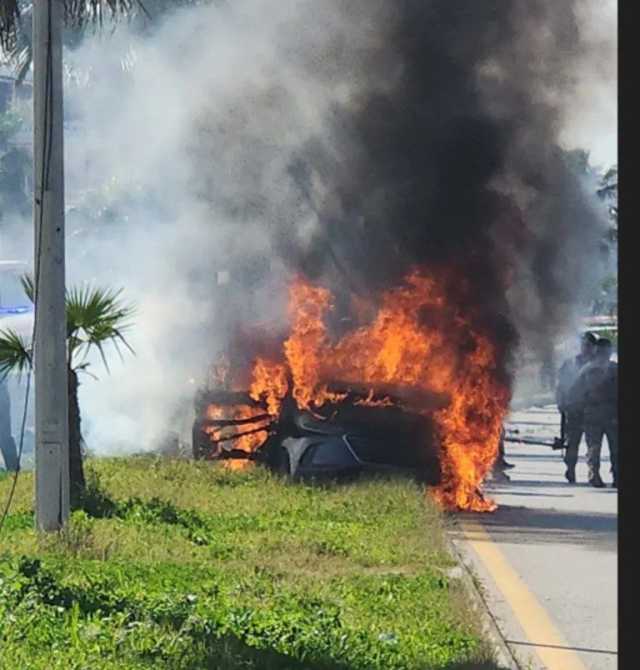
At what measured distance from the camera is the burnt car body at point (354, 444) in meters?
13.4

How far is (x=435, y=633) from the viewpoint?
685cm

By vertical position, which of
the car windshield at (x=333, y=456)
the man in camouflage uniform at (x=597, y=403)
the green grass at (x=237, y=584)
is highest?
the man in camouflage uniform at (x=597, y=403)

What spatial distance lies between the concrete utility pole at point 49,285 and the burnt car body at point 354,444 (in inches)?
156

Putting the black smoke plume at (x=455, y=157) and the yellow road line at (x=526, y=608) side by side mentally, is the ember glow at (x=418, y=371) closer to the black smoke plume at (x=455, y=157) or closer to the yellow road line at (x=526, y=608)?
the black smoke plume at (x=455, y=157)

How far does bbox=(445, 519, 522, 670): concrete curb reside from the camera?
21.7ft

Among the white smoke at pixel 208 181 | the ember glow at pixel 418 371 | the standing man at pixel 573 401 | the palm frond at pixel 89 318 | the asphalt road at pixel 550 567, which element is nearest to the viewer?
the asphalt road at pixel 550 567

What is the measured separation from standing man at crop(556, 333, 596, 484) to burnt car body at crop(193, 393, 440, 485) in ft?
8.10

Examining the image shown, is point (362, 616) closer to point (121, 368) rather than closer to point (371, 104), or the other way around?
point (371, 104)

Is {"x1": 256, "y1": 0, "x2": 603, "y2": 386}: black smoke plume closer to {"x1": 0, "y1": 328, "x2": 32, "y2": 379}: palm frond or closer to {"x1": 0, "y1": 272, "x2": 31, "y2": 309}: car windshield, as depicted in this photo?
{"x1": 0, "y1": 328, "x2": 32, "y2": 379}: palm frond

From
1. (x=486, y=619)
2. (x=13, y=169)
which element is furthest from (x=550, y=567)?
(x=13, y=169)

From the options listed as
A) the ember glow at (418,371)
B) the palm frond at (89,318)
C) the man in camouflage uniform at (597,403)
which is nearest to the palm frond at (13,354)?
the palm frond at (89,318)

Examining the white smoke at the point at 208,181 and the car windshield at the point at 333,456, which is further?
the white smoke at the point at 208,181

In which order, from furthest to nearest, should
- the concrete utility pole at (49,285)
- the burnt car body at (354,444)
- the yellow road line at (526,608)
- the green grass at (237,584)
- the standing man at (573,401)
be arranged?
the standing man at (573,401)
the burnt car body at (354,444)
the concrete utility pole at (49,285)
the yellow road line at (526,608)
the green grass at (237,584)

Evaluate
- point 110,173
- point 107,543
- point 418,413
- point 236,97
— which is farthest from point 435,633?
point 110,173
